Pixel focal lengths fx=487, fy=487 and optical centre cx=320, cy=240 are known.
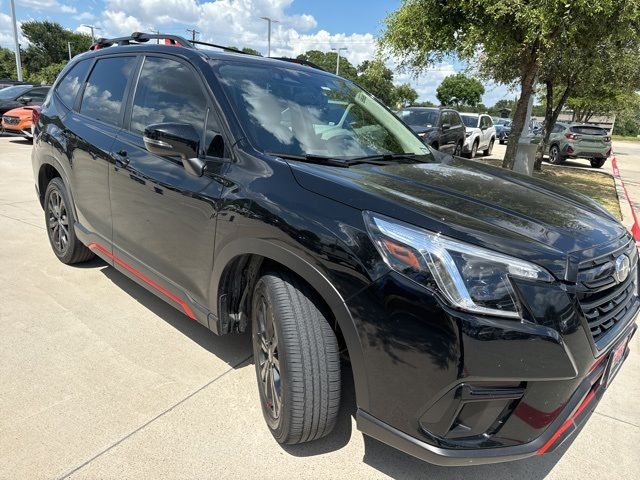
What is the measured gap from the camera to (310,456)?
2.41 metres

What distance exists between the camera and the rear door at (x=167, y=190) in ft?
8.70

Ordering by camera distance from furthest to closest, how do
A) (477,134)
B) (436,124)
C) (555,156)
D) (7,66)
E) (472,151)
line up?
(7,66), (555,156), (477,134), (472,151), (436,124)

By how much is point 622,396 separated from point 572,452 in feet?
2.84

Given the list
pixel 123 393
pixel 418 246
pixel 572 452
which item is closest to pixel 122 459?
pixel 123 393

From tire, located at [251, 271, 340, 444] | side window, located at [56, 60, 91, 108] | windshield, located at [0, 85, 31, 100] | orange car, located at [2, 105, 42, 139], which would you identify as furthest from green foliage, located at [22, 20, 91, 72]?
tire, located at [251, 271, 340, 444]

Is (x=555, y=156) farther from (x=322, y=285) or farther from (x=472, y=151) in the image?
(x=322, y=285)

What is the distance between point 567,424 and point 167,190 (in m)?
2.34

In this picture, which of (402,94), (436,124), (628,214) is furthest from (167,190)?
(402,94)

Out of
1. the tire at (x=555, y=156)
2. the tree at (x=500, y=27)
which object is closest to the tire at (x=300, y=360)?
the tree at (x=500, y=27)

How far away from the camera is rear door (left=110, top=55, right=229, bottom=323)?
265 centimetres

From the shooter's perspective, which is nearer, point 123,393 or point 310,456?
point 310,456

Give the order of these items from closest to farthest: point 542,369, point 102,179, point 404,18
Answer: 1. point 542,369
2. point 102,179
3. point 404,18

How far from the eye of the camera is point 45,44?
72.7 meters

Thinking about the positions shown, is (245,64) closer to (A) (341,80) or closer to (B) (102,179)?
(A) (341,80)
